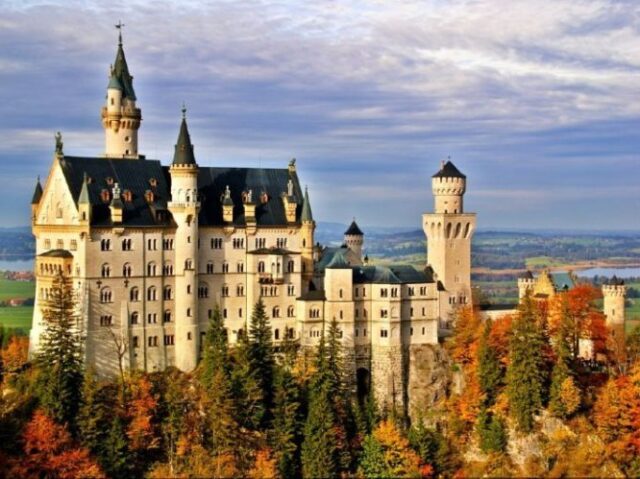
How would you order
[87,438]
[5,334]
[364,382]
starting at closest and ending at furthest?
[87,438]
[364,382]
[5,334]

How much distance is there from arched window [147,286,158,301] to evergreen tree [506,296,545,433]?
1212 inches

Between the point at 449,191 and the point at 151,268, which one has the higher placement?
the point at 449,191

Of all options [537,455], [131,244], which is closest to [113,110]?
[131,244]

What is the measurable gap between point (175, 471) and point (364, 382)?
2063 cm

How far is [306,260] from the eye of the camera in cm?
9769

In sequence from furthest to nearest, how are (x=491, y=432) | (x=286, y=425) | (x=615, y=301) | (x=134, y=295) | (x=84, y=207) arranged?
(x=615, y=301), (x=491, y=432), (x=134, y=295), (x=84, y=207), (x=286, y=425)

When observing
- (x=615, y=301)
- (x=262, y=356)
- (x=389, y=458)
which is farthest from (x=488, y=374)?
(x=615, y=301)

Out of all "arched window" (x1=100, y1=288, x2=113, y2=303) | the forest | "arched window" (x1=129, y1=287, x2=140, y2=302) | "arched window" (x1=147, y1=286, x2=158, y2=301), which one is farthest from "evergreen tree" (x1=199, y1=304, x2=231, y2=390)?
"arched window" (x1=100, y1=288, x2=113, y2=303)

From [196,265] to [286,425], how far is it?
16247mm

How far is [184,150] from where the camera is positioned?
91.6 metres

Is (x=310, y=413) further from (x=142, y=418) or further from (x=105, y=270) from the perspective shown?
(x=105, y=270)

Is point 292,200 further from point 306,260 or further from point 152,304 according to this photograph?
point 152,304

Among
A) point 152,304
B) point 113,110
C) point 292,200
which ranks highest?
point 113,110

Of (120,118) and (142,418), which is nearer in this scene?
(142,418)
